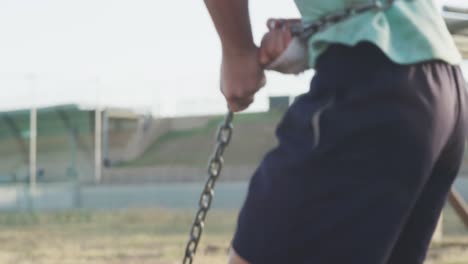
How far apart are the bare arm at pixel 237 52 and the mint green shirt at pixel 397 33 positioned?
0.24 ft

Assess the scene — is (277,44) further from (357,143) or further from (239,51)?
(357,143)

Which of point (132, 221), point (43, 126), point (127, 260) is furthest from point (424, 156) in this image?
point (43, 126)

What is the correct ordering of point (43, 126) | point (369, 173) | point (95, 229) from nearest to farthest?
point (369, 173), point (95, 229), point (43, 126)

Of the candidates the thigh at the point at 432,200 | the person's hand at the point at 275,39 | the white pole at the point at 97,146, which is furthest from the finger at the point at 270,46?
the white pole at the point at 97,146

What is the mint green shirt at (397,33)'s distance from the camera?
693mm

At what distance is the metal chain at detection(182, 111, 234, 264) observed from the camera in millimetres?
964

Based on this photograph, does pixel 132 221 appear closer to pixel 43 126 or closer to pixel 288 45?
pixel 288 45

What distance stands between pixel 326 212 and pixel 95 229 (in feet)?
23.1

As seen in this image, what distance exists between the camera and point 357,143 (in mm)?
680

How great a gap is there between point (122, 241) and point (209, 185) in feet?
16.7

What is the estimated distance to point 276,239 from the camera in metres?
0.70

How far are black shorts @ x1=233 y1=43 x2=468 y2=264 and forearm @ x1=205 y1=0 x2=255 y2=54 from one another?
97mm

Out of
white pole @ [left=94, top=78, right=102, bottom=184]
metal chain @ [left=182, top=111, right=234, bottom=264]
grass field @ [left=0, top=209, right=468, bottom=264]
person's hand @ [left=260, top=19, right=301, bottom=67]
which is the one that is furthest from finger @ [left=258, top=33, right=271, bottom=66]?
white pole @ [left=94, top=78, right=102, bottom=184]

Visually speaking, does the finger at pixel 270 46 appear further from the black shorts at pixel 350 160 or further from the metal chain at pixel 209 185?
the metal chain at pixel 209 185
